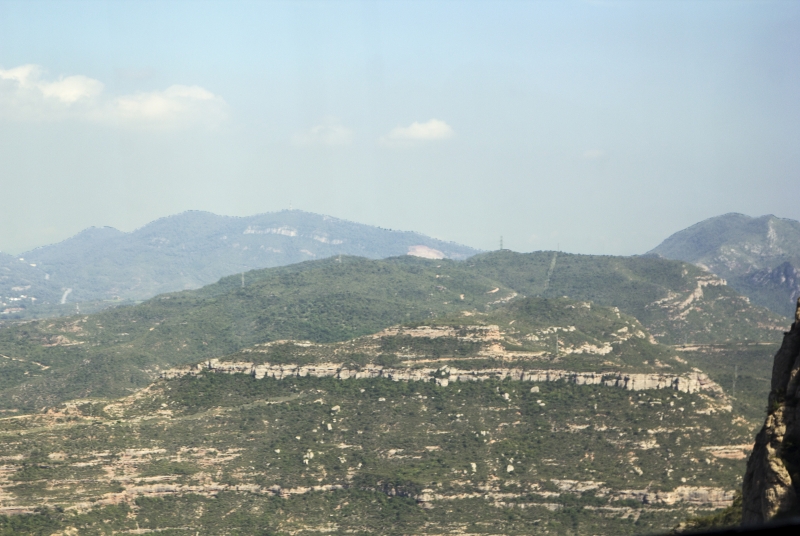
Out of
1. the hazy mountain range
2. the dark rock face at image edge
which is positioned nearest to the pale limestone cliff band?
the hazy mountain range

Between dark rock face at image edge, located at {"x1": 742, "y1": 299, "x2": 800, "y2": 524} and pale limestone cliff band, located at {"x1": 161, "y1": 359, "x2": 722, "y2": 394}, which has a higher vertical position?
dark rock face at image edge, located at {"x1": 742, "y1": 299, "x2": 800, "y2": 524}

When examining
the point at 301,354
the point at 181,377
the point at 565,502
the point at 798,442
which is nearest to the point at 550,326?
the point at 301,354

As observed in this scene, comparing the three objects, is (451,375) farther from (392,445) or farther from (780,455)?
(780,455)

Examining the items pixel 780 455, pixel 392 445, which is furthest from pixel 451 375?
pixel 780 455

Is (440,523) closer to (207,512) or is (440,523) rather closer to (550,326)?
(207,512)

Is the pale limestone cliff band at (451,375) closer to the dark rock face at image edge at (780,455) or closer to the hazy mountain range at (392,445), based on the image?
the hazy mountain range at (392,445)

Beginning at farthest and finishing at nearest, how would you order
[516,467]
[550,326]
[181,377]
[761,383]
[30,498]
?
[550,326] → [761,383] → [181,377] → [516,467] → [30,498]

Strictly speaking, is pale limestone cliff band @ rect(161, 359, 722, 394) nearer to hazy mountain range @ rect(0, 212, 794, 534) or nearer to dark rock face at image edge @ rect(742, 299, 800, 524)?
hazy mountain range @ rect(0, 212, 794, 534)

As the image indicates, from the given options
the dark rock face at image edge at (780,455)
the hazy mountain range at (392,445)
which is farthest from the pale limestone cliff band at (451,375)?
the dark rock face at image edge at (780,455)
